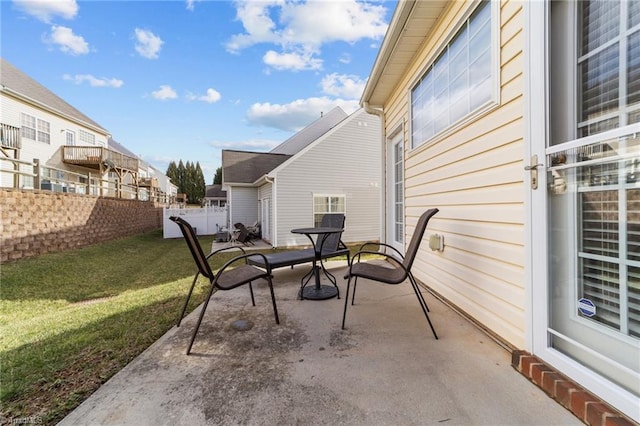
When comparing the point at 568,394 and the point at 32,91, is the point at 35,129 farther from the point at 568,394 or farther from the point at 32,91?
the point at 568,394

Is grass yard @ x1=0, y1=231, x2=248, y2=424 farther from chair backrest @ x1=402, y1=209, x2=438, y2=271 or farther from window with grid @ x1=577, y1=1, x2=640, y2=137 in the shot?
window with grid @ x1=577, y1=1, x2=640, y2=137

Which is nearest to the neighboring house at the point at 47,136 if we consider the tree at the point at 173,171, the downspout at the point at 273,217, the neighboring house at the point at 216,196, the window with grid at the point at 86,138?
the window with grid at the point at 86,138

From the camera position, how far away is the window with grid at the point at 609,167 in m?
1.29

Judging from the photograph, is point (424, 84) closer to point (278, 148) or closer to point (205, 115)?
point (205, 115)

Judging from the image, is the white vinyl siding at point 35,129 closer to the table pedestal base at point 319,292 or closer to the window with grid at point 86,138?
the window with grid at point 86,138

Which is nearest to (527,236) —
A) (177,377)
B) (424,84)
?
(177,377)

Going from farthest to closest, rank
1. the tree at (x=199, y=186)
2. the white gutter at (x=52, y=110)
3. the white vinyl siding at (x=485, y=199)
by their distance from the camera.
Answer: the tree at (x=199, y=186) < the white gutter at (x=52, y=110) < the white vinyl siding at (x=485, y=199)

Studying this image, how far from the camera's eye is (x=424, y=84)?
12.5 feet

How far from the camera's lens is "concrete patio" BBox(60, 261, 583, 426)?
1431mm

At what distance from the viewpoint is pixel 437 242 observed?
331 centimetres

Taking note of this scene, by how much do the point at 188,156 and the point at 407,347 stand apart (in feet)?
201

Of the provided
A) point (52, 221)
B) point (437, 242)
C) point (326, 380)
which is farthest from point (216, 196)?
point (326, 380)

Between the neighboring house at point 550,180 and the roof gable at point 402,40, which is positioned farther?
the roof gable at point 402,40

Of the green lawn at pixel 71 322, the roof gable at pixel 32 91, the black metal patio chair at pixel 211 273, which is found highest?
the roof gable at pixel 32 91
